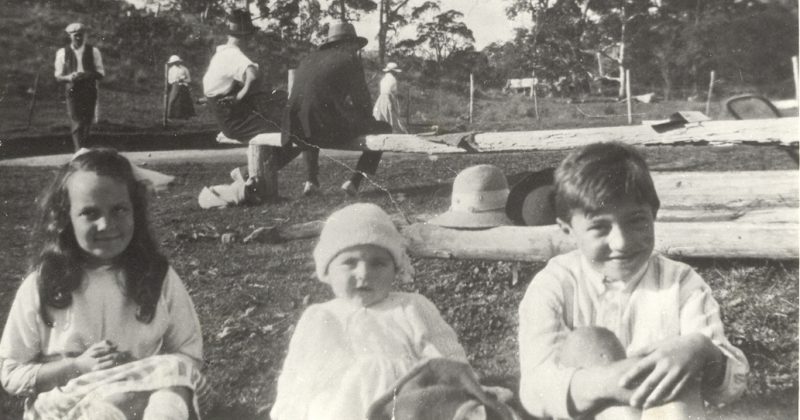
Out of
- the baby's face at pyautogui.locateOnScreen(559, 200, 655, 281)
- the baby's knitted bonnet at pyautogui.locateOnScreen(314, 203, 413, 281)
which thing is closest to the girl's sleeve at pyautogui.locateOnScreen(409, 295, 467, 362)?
the baby's knitted bonnet at pyautogui.locateOnScreen(314, 203, 413, 281)

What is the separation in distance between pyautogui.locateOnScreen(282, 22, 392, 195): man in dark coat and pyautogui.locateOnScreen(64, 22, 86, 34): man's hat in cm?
140

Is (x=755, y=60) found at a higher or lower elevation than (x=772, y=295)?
higher

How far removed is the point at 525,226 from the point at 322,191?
2.65m

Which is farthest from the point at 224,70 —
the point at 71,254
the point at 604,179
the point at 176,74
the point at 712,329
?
the point at 712,329

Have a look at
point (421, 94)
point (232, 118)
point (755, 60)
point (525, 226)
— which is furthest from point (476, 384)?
point (421, 94)

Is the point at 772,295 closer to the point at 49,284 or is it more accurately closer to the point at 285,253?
the point at 285,253

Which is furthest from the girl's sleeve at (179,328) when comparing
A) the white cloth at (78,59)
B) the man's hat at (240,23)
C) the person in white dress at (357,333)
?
the white cloth at (78,59)

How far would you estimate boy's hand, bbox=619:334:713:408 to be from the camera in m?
1.39

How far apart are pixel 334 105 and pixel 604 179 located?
11.7 ft

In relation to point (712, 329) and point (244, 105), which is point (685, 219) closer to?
point (712, 329)

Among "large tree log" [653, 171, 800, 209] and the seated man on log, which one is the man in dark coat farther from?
"large tree log" [653, 171, 800, 209]

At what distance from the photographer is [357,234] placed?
1911 mm

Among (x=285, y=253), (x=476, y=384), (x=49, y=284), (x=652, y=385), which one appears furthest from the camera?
(x=285, y=253)

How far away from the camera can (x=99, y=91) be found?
18.8 feet
